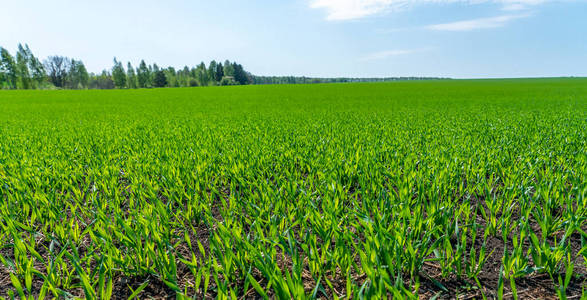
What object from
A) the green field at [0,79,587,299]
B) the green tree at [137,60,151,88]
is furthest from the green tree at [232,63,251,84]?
the green field at [0,79,587,299]

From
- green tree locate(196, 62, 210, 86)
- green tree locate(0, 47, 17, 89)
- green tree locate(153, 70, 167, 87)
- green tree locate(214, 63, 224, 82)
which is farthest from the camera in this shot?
green tree locate(196, 62, 210, 86)

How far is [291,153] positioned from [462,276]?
9.53ft

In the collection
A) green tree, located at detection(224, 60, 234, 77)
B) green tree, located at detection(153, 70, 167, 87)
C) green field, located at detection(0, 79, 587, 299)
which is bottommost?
green field, located at detection(0, 79, 587, 299)

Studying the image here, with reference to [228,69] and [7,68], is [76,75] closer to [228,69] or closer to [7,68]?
[7,68]

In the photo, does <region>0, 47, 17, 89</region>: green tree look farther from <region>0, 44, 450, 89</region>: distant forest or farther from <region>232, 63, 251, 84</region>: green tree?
<region>232, 63, 251, 84</region>: green tree

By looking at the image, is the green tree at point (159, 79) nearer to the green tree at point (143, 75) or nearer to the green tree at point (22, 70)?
the green tree at point (143, 75)

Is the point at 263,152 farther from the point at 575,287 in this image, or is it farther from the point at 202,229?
the point at 575,287

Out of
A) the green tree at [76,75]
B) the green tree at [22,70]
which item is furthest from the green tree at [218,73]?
the green tree at [22,70]

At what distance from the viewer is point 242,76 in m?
99.9

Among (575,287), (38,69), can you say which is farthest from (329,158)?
(38,69)

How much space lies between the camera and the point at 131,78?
310 feet

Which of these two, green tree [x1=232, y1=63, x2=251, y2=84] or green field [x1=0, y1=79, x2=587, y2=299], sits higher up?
green tree [x1=232, y1=63, x2=251, y2=84]

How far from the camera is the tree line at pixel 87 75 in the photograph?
6988 cm

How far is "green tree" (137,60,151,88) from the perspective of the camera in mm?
91750
